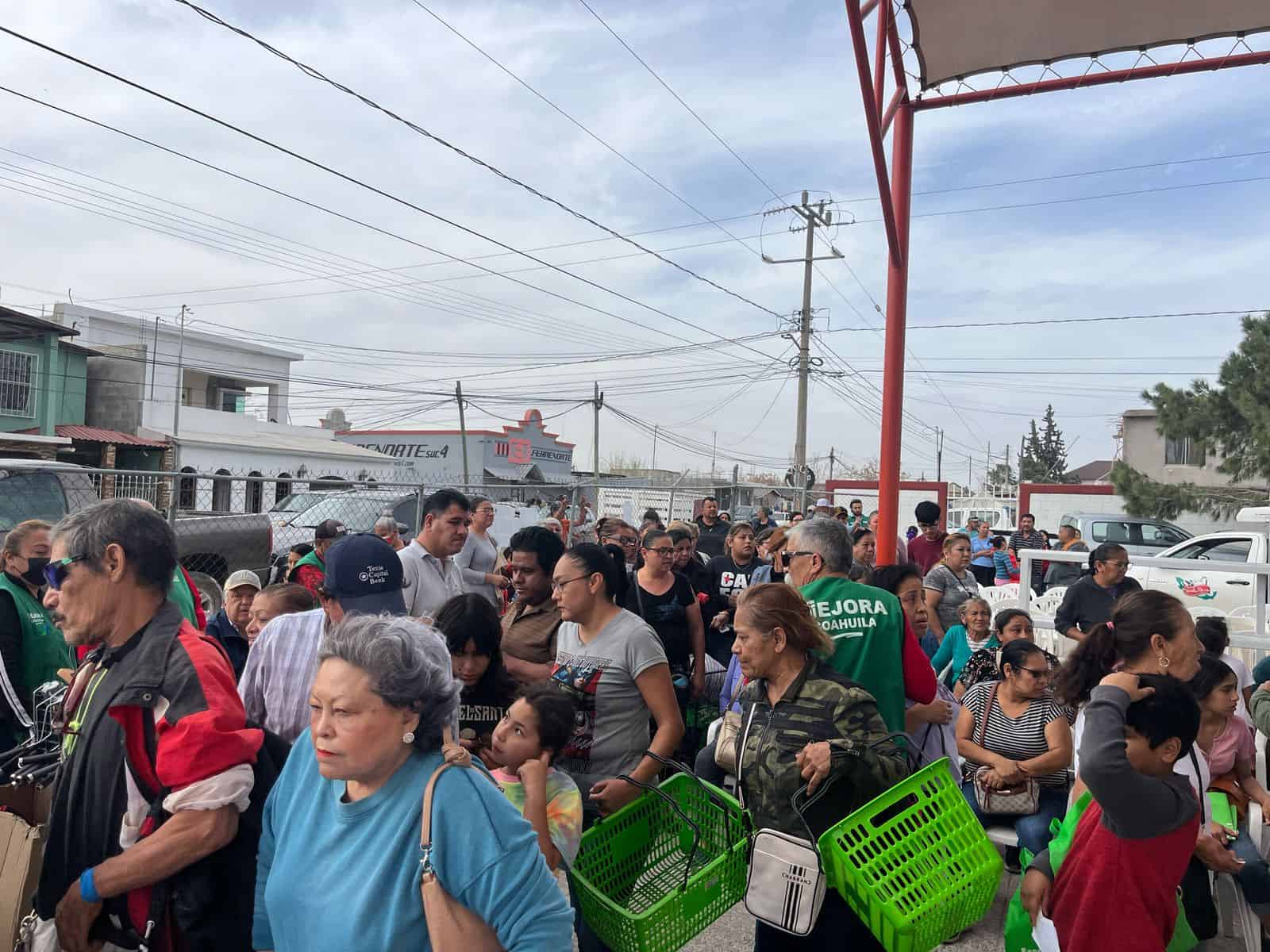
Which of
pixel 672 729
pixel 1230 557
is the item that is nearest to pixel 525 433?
pixel 1230 557

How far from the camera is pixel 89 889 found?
2199mm

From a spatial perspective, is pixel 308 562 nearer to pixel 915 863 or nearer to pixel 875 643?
pixel 875 643

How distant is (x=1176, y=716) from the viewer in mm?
2682

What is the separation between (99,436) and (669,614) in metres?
28.7

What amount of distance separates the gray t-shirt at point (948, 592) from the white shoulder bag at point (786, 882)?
4894 mm

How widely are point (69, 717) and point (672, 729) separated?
6.41 ft

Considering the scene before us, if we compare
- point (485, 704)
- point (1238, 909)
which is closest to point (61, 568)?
point (485, 704)

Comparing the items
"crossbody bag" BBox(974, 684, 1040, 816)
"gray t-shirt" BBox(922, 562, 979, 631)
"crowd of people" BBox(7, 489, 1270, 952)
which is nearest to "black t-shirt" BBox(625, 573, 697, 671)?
"crowd of people" BBox(7, 489, 1270, 952)

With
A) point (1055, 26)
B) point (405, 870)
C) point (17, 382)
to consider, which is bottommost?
point (405, 870)

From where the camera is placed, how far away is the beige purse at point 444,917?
1819mm

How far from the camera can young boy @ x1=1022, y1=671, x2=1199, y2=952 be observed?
2.55 m

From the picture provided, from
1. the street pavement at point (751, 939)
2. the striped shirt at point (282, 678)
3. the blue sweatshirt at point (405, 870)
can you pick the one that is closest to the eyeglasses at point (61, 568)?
the striped shirt at point (282, 678)

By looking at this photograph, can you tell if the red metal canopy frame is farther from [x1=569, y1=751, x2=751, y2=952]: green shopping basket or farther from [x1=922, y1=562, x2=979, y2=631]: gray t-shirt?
[x1=569, y1=751, x2=751, y2=952]: green shopping basket

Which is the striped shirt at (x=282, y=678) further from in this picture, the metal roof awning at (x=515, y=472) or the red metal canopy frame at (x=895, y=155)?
the metal roof awning at (x=515, y=472)
